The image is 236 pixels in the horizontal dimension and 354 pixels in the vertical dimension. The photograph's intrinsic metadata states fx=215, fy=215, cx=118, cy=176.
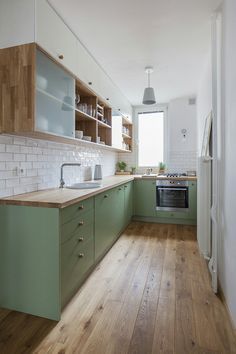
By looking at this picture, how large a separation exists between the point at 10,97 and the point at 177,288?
2134 millimetres

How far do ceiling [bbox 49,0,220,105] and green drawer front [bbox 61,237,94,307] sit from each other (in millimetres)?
2006

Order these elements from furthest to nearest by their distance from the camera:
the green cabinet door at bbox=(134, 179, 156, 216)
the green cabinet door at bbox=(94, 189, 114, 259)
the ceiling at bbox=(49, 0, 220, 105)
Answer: the green cabinet door at bbox=(134, 179, 156, 216)
the green cabinet door at bbox=(94, 189, 114, 259)
the ceiling at bbox=(49, 0, 220, 105)

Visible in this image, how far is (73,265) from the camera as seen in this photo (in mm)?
1713

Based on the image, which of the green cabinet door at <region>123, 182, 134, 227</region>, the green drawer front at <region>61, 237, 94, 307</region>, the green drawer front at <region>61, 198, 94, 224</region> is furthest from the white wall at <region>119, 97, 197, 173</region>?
the green drawer front at <region>61, 237, 94, 307</region>

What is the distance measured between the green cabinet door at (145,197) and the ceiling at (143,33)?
70.7 inches

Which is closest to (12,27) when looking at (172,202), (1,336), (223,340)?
(1,336)

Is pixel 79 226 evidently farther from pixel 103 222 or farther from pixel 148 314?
pixel 148 314

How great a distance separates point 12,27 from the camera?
1647 mm

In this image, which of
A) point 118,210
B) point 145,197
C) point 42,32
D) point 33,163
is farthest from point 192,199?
point 42,32

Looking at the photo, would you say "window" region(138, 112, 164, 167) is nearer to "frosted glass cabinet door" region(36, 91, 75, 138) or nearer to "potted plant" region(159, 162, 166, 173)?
"potted plant" region(159, 162, 166, 173)

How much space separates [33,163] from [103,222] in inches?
38.4

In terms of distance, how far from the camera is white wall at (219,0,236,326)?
1.48m

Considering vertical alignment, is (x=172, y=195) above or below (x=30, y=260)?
above

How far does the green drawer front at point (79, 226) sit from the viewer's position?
5.17ft
